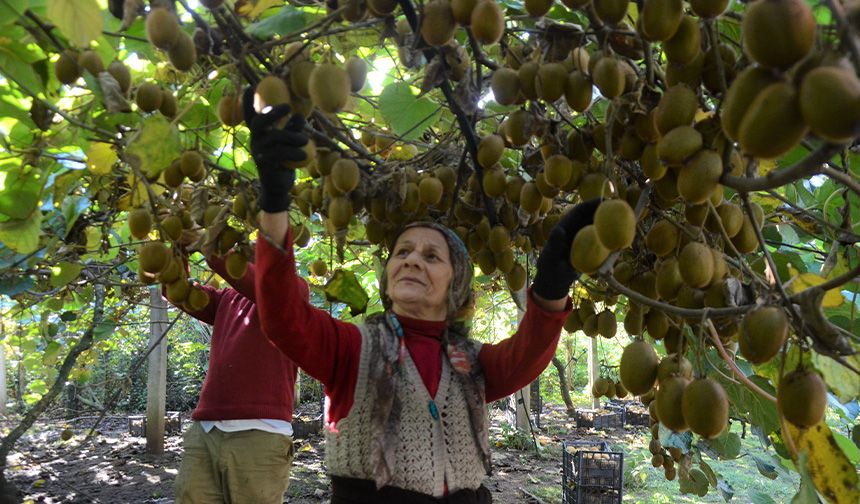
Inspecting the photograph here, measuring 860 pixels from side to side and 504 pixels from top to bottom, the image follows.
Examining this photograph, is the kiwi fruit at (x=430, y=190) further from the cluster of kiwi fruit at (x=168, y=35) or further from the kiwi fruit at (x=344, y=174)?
the cluster of kiwi fruit at (x=168, y=35)

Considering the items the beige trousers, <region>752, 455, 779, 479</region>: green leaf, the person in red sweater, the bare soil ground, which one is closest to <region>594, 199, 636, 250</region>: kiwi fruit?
<region>752, 455, 779, 479</region>: green leaf

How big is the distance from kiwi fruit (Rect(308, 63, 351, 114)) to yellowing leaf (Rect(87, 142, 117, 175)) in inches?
23.3

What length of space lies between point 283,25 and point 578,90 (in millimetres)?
434

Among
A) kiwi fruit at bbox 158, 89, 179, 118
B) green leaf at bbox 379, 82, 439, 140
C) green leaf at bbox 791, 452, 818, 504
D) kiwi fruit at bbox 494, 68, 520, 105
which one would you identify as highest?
green leaf at bbox 379, 82, 439, 140

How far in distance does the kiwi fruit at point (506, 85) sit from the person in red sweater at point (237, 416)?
6.65 ft

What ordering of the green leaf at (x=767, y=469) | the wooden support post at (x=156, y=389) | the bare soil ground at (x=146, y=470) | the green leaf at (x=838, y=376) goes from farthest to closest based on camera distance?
the wooden support post at (x=156, y=389), the bare soil ground at (x=146, y=470), the green leaf at (x=767, y=469), the green leaf at (x=838, y=376)

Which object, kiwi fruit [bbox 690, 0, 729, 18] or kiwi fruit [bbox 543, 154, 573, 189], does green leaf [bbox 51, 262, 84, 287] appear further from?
kiwi fruit [bbox 690, 0, 729, 18]

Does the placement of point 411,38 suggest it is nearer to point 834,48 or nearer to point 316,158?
point 316,158

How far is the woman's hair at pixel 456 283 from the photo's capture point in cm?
158

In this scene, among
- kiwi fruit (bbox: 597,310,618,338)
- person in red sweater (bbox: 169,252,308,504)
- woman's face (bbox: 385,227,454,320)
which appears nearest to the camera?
kiwi fruit (bbox: 597,310,618,338)

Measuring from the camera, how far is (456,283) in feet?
5.60

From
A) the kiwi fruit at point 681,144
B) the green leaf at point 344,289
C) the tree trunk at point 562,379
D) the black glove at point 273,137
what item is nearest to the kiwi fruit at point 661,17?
the kiwi fruit at point 681,144

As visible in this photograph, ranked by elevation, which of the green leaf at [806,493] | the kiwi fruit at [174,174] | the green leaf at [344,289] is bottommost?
the green leaf at [806,493]

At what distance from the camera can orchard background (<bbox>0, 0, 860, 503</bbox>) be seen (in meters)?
0.59
